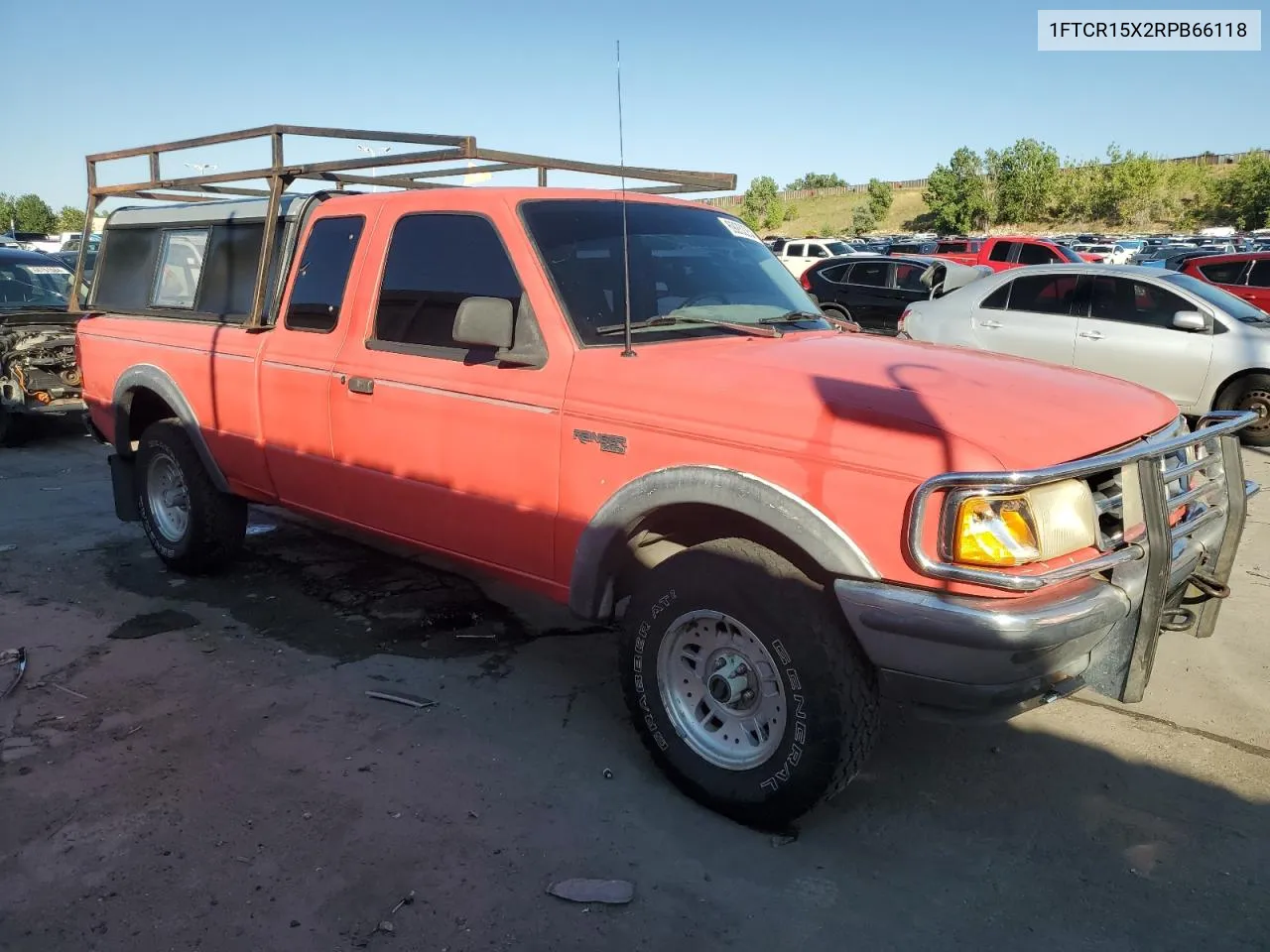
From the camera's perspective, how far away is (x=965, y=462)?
253 cm

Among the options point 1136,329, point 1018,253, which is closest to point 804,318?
point 1136,329

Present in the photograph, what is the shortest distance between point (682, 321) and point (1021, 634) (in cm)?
173

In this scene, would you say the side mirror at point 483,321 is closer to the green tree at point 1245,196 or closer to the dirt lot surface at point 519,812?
the dirt lot surface at point 519,812

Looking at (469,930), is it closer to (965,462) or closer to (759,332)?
(965,462)

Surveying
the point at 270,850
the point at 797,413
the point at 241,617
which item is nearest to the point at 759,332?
the point at 797,413

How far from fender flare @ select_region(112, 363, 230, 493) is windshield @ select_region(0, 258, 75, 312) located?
5.73m

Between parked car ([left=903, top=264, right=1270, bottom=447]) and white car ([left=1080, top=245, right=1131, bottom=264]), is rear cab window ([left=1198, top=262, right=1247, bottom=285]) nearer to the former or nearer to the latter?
parked car ([left=903, top=264, right=1270, bottom=447])

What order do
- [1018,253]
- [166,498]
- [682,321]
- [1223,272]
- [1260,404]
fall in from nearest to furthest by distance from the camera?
1. [682,321]
2. [166,498]
3. [1260,404]
4. [1223,272]
5. [1018,253]

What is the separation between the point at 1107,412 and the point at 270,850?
116 inches

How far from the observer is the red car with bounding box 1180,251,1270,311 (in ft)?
41.4

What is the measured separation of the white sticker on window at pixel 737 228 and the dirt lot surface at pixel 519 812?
2.06m

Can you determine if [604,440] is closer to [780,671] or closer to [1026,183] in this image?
[780,671]

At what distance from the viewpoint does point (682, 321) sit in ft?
11.9

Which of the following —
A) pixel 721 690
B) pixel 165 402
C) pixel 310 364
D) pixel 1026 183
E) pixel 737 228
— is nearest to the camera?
pixel 721 690
